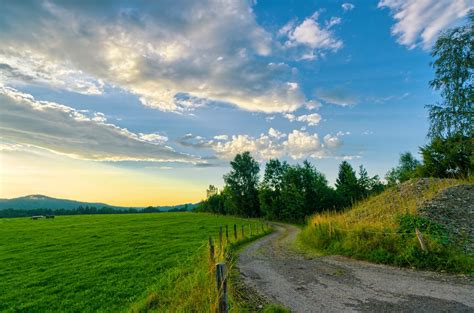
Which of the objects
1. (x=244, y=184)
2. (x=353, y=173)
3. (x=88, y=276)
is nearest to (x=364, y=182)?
(x=353, y=173)

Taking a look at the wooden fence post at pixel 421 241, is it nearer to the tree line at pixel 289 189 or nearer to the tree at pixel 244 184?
the tree line at pixel 289 189

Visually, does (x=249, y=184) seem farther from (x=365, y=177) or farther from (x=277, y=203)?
(x=365, y=177)

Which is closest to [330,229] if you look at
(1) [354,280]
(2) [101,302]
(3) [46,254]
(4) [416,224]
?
(4) [416,224]

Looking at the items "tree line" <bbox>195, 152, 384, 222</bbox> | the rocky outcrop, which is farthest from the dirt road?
"tree line" <bbox>195, 152, 384, 222</bbox>

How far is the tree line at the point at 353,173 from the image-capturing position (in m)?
24.6

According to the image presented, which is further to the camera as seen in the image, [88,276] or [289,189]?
[289,189]

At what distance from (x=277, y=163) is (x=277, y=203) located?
61.0ft

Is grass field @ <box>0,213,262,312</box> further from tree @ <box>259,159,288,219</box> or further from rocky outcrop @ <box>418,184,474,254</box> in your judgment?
tree @ <box>259,159,288,219</box>

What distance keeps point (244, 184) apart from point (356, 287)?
264ft

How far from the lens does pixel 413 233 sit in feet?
Answer: 47.5

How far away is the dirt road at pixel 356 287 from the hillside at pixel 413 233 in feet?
3.66

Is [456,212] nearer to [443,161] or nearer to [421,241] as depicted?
[421,241]

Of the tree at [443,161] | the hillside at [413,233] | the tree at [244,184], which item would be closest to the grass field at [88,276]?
the hillside at [413,233]

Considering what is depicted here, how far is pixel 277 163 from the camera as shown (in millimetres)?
85375
